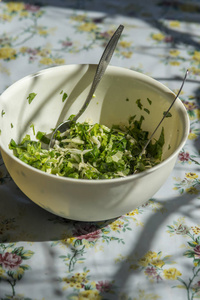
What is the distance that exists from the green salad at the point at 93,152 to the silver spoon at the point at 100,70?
2cm

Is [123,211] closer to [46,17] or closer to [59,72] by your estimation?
[59,72]

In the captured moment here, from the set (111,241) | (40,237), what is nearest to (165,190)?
(111,241)

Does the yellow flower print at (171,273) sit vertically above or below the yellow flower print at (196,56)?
below

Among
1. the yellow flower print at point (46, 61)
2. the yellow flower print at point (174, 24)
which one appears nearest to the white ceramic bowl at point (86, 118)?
the yellow flower print at point (46, 61)

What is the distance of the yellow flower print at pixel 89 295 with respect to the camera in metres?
0.82

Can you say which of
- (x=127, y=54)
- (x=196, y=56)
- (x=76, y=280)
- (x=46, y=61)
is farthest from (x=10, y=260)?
(x=196, y=56)

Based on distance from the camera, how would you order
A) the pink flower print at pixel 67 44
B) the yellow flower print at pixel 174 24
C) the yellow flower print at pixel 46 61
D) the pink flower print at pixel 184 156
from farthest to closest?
1. the yellow flower print at pixel 174 24
2. the pink flower print at pixel 67 44
3. the yellow flower print at pixel 46 61
4. the pink flower print at pixel 184 156

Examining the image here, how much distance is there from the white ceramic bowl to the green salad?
3 centimetres

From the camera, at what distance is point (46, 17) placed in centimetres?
179

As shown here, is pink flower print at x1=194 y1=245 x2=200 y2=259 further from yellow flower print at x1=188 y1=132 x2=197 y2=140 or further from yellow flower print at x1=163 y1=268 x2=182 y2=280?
yellow flower print at x1=188 y1=132 x2=197 y2=140

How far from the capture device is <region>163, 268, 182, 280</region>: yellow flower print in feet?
2.88

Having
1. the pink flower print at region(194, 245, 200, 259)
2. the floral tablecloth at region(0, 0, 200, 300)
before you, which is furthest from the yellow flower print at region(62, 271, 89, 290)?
the pink flower print at region(194, 245, 200, 259)

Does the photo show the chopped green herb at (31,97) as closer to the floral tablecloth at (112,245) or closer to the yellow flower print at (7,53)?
the floral tablecloth at (112,245)

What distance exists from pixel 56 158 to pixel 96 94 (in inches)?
9.3
